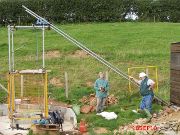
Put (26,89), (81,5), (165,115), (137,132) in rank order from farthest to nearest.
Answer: (81,5) → (26,89) → (165,115) → (137,132)

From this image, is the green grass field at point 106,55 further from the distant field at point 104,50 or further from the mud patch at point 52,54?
the mud patch at point 52,54

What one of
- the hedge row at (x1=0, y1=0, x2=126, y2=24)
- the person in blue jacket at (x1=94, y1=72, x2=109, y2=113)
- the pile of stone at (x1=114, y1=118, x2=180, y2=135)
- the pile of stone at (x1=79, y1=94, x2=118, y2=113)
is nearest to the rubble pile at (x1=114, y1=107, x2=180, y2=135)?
the pile of stone at (x1=114, y1=118, x2=180, y2=135)

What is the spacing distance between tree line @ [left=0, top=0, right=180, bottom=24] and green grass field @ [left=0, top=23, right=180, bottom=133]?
14.1ft

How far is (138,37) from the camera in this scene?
33.8 m

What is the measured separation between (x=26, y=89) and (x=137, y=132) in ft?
22.9

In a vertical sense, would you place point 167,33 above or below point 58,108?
above

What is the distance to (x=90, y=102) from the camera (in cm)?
2133

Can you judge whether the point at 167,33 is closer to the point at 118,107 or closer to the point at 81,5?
the point at 81,5

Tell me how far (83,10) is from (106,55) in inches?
601

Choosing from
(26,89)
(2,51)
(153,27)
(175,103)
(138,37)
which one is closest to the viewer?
(175,103)

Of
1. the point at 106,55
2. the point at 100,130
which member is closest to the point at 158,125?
the point at 100,130

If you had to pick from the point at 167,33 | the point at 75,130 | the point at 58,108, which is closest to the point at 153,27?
the point at 167,33

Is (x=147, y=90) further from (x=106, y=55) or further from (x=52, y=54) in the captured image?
(x=52, y=54)

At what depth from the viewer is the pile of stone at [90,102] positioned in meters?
20.4
